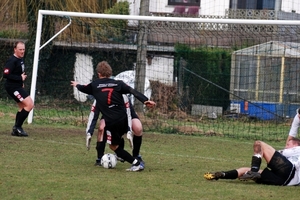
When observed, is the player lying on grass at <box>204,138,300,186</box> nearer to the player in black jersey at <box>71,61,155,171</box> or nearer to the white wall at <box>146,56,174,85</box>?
the player in black jersey at <box>71,61,155,171</box>

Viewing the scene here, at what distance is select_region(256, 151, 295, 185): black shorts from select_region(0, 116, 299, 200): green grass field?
19 centimetres

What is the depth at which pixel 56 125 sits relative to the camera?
18984 mm

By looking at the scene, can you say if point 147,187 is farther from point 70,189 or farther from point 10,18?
point 10,18

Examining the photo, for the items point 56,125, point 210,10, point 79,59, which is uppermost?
point 210,10

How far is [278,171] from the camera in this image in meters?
10.3

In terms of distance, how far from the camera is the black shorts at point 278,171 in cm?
1023

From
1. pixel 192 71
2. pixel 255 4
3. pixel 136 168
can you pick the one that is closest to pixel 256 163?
pixel 136 168

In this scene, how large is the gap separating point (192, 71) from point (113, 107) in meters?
11.0

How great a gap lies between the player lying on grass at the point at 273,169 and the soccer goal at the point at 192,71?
7.79 metres

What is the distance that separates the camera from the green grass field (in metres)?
9.39

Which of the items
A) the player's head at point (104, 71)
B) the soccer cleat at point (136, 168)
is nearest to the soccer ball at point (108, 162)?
the soccer cleat at point (136, 168)

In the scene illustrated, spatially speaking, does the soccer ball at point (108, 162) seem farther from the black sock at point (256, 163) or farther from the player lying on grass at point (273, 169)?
the black sock at point (256, 163)

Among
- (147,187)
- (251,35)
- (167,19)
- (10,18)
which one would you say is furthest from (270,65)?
(147,187)

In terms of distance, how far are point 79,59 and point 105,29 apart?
2044 mm
